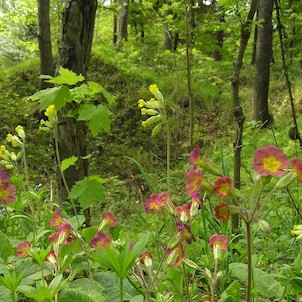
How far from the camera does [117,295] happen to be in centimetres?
123

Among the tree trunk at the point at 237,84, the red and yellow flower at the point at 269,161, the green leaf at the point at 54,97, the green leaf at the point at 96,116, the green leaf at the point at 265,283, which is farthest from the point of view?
the tree trunk at the point at 237,84

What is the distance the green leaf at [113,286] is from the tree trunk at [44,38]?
247 inches

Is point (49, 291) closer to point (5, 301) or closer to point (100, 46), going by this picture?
point (5, 301)

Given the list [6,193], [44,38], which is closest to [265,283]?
[6,193]

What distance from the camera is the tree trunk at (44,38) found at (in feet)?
23.8

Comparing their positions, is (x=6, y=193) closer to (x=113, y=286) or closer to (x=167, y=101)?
(x=113, y=286)

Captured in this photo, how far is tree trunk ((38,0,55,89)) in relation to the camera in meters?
7.25

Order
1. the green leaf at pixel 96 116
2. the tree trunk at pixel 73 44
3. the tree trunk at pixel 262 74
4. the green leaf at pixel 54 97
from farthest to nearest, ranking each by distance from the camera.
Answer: the tree trunk at pixel 262 74, the tree trunk at pixel 73 44, the green leaf at pixel 96 116, the green leaf at pixel 54 97

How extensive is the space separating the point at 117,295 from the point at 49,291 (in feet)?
1.21

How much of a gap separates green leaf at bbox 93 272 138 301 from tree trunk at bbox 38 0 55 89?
627cm

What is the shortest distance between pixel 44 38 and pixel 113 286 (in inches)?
266

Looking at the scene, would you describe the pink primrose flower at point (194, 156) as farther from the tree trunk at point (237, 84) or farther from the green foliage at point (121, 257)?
the tree trunk at point (237, 84)

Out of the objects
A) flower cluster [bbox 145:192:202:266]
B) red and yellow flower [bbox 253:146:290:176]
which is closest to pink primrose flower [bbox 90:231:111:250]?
flower cluster [bbox 145:192:202:266]

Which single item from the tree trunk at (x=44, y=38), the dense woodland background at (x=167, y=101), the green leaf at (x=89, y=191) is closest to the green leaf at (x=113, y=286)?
the green leaf at (x=89, y=191)
